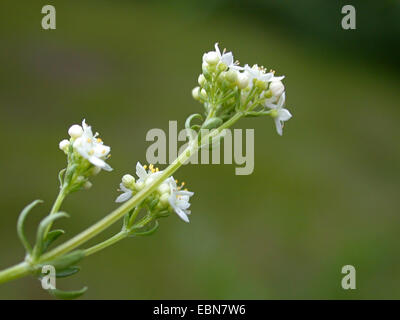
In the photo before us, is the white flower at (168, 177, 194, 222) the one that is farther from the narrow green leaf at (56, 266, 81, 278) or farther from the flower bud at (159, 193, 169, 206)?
the narrow green leaf at (56, 266, 81, 278)

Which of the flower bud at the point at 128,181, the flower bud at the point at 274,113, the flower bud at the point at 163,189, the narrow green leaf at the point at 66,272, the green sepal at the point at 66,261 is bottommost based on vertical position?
→ the narrow green leaf at the point at 66,272

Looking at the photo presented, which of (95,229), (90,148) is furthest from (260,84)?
(95,229)

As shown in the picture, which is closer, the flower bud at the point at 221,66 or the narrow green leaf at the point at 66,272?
the narrow green leaf at the point at 66,272

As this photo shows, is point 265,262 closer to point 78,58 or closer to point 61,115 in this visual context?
point 61,115

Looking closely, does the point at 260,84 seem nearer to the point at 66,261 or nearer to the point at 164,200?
the point at 164,200

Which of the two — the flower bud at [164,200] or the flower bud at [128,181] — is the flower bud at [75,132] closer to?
the flower bud at [128,181]

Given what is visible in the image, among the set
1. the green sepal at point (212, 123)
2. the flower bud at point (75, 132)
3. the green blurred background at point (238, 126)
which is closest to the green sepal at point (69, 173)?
the flower bud at point (75, 132)

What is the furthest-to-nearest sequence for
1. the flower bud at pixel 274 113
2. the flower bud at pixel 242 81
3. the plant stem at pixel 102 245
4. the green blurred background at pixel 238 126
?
1. the green blurred background at pixel 238 126
2. the flower bud at pixel 274 113
3. the flower bud at pixel 242 81
4. the plant stem at pixel 102 245
